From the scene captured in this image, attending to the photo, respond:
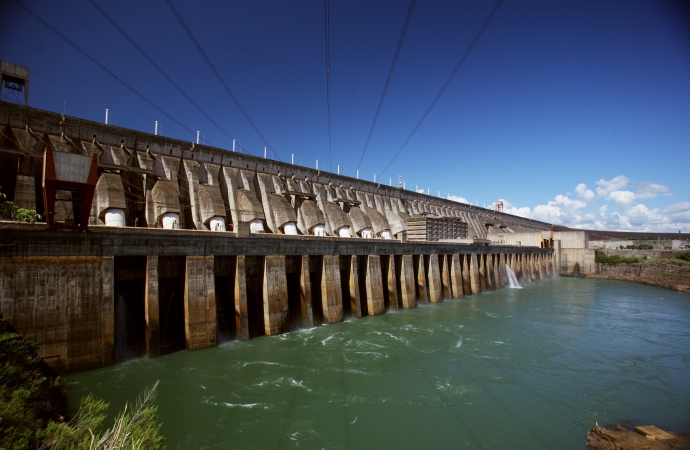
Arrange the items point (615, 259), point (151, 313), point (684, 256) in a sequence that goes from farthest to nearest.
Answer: point (615, 259)
point (684, 256)
point (151, 313)

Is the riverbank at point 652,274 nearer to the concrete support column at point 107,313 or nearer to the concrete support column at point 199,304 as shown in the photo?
the concrete support column at point 199,304

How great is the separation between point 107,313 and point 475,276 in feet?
94.6

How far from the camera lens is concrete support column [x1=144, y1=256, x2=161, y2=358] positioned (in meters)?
12.7

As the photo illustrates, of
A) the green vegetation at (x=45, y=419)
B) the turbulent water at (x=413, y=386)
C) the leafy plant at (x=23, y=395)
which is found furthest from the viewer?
the turbulent water at (x=413, y=386)

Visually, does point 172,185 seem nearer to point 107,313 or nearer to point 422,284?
point 107,313

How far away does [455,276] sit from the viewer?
96.4 ft

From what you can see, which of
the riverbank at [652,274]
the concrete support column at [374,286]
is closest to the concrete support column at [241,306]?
the concrete support column at [374,286]

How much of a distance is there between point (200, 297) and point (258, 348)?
3.19m

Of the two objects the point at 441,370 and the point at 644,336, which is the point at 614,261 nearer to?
the point at 644,336

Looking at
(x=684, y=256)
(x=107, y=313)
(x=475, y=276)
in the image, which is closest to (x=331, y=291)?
(x=107, y=313)

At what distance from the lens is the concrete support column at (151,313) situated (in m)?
12.7

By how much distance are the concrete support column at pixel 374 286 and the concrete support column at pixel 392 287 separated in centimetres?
118

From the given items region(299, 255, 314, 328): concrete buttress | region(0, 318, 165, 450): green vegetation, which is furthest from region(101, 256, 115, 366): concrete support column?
region(299, 255, 314, 328): concrete buttress

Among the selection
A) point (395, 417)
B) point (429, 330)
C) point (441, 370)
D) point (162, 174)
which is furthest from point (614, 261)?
point (162, 174)
